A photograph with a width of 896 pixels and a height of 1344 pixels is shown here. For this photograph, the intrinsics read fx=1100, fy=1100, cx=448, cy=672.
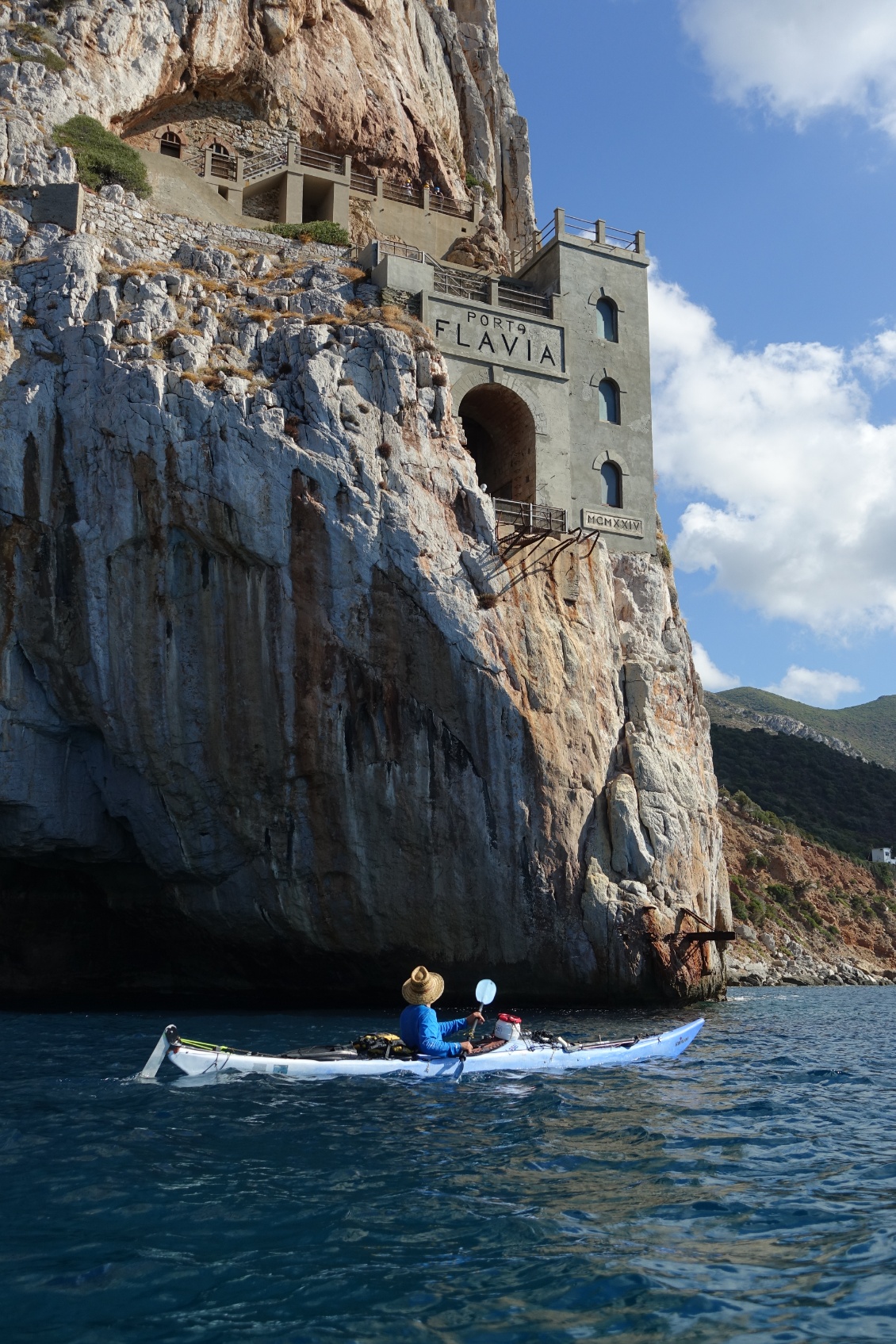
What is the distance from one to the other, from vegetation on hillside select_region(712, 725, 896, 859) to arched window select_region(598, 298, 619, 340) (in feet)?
144

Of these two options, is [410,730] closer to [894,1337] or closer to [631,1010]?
[631,1010]

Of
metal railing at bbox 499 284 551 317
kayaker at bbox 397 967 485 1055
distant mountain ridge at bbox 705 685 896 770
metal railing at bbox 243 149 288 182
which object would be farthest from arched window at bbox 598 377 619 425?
distant mountain ridge at bbox 705 685 896 770

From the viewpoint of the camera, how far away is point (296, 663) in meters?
26.8

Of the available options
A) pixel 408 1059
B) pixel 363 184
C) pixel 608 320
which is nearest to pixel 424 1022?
pixel 408 1059

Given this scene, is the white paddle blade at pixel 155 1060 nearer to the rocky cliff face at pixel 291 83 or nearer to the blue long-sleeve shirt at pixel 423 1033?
the blue long-sleeve shirt at pixel 423 1033

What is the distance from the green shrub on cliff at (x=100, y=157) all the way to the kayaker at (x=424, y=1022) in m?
25.9

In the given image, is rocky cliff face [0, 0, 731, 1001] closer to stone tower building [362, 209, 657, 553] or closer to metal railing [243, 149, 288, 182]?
stone tower building [362, 209, 657, 553]

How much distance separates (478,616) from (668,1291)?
818 inches

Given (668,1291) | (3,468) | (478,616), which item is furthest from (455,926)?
(668,1291)

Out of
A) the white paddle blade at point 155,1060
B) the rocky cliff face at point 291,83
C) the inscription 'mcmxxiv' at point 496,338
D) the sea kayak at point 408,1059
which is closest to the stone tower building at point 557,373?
the inscription 'mcmxxiv' at point 496,338

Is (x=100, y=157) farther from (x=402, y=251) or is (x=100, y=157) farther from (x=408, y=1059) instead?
(x=408, y=1059)

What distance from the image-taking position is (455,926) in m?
27.4

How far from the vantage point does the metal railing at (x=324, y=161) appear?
A: 41906mm

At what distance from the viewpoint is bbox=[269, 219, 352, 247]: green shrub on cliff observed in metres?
34.8
